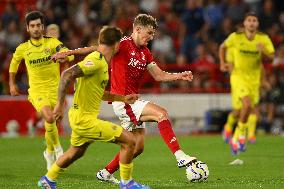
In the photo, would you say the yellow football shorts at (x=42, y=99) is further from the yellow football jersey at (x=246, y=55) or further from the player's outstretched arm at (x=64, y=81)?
the yellow football jersey at (x=246, y=55)

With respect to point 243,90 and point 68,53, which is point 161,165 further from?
point 68,53

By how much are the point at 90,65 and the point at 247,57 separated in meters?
8.25

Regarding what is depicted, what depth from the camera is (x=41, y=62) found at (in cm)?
1441

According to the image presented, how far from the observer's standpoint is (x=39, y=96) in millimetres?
14258

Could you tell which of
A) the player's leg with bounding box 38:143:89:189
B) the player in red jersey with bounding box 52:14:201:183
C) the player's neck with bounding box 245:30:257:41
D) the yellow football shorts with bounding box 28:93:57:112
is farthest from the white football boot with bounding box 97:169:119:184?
the player's neck with bounding box 245:30:257:41

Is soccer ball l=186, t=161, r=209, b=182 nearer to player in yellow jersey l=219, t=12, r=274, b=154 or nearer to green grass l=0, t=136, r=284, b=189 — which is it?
green grass l=0, t=136, r=284, b=189

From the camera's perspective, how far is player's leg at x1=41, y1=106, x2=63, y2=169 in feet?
45.6

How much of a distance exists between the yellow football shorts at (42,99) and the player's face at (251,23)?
483 centimetres

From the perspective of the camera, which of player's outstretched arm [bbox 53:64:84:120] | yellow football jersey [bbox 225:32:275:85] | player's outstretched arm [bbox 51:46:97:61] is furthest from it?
yellow football jersey [bbox 225:32:275:85]

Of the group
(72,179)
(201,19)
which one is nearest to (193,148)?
(72,179)

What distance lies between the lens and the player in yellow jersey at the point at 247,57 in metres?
17.5

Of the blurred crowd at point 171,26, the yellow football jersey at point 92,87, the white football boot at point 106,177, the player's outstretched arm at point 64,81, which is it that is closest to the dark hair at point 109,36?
the yellow football jersey at point 92,87

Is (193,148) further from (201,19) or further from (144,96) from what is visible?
(201,19)

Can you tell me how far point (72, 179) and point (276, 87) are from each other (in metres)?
11.6
